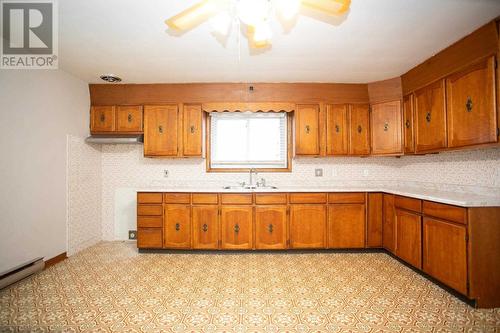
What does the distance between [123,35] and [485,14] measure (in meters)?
3.29

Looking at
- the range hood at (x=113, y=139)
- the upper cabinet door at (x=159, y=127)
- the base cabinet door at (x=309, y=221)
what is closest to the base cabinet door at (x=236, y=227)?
the base cabinet door at (x=309, y=221)

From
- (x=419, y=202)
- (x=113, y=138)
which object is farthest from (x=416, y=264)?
(x=113, y=138)

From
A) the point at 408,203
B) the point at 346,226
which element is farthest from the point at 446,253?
the point at 346,226

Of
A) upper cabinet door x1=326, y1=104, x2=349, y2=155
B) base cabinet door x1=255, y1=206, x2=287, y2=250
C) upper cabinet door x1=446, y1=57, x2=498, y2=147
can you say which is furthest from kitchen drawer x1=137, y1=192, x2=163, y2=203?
upper cabinet door x1=446, y1=57, x2=498, y2=147

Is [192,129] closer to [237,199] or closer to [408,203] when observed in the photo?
[237,199]

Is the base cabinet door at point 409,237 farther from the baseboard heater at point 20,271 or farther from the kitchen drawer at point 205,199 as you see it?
the baseboard heater at point 20,271

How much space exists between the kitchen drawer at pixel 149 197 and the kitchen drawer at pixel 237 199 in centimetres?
88

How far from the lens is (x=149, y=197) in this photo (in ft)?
11.5

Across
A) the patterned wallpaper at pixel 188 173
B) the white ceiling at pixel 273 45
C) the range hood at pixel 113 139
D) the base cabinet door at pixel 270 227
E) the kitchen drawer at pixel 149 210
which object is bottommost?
the base cabinet door at pixel 270 227

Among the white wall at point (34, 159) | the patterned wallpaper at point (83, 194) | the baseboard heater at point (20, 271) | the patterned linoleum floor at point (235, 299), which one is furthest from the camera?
the patterned wallpaper at point (83, 194)

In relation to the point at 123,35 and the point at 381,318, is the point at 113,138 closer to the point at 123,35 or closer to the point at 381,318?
the point at 123,35

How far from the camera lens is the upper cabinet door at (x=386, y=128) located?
140 inches

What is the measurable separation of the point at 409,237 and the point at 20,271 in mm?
4263

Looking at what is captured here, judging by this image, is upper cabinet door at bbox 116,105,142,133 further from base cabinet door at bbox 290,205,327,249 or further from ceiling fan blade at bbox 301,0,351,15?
ceiling fan blade at bbox 301,0,351,15
